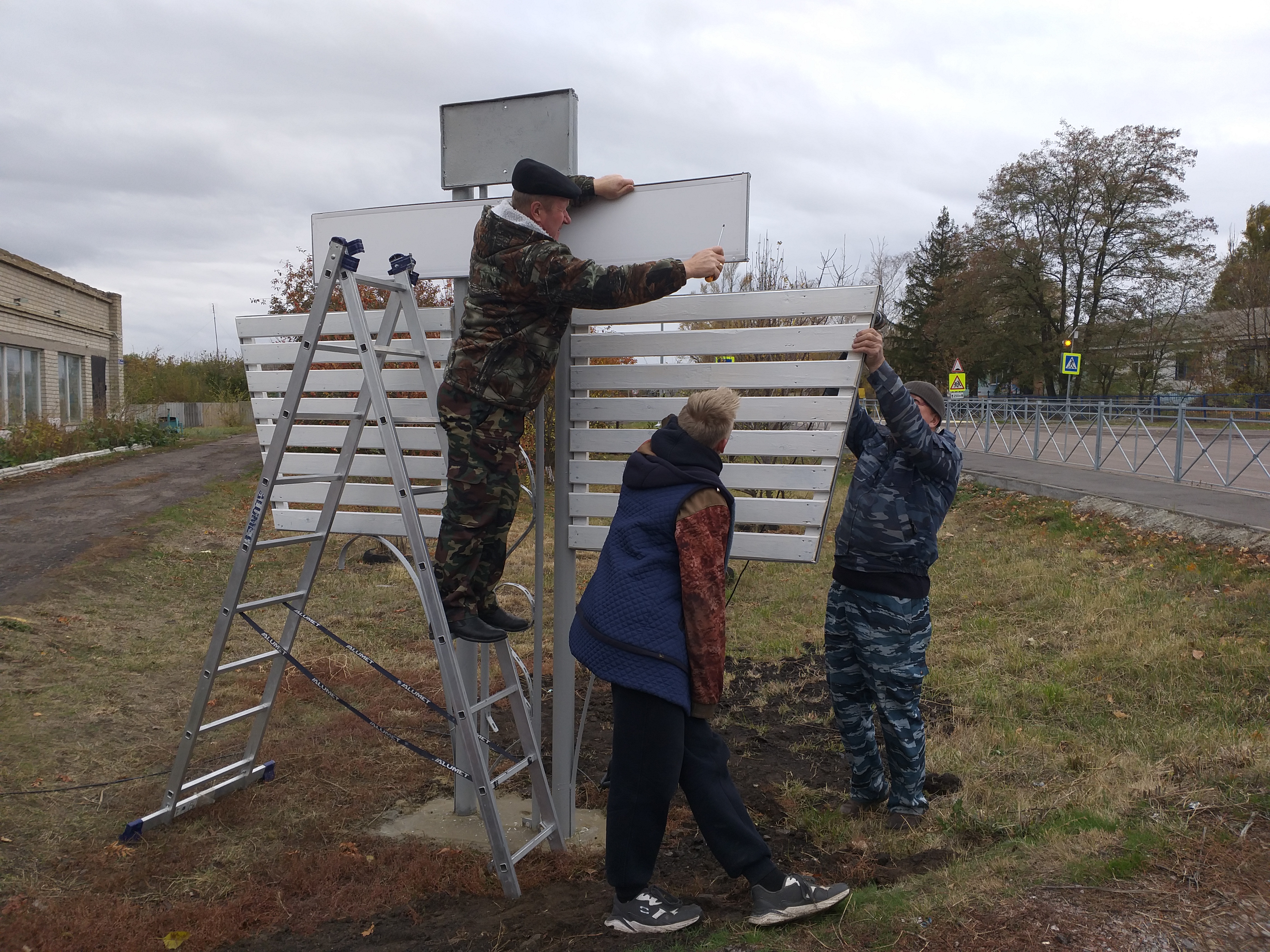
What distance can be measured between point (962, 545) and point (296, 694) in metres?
8.70

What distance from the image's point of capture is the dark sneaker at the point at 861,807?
13.9 ft

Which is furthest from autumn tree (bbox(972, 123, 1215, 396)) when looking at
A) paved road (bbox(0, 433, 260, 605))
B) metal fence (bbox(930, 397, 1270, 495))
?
paved road (bbox(0, 433, 260, 605))

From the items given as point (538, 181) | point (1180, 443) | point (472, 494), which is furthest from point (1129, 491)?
point (472, 494)

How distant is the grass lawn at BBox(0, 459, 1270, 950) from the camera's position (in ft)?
11.0

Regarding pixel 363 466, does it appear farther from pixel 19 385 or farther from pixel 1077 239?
pixel 1077 239

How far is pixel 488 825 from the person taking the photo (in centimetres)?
344

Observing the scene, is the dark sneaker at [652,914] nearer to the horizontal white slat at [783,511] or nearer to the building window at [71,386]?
the horizontal white slat at [783,511]

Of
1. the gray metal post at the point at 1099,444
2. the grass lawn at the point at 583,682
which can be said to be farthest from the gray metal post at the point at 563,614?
the gray metal post at the point at 1099,444

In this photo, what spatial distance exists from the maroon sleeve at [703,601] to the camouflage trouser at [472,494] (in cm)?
84

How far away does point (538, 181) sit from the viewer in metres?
3.50

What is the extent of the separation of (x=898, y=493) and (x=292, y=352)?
2.91 m

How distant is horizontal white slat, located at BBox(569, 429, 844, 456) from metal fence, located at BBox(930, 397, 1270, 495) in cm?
930

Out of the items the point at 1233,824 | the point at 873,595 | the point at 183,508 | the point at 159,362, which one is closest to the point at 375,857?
the point at 873,595

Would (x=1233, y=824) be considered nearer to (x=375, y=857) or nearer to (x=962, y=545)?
(x=375, y=857)
